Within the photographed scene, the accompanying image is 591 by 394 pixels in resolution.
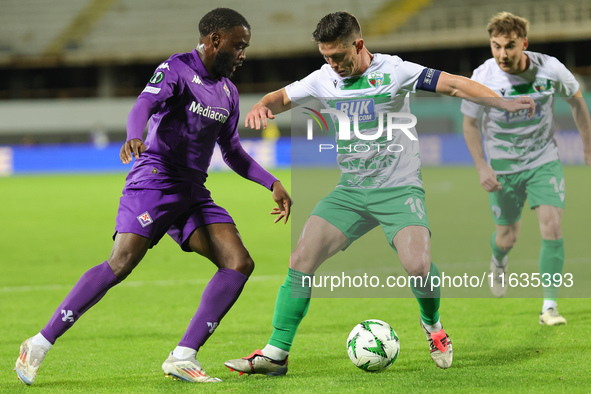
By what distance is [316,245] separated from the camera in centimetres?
462

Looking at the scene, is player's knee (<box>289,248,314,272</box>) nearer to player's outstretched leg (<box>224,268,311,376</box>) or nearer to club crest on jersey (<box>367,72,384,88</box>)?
player's outstretched leg (<box>224,268,311,376</box>)

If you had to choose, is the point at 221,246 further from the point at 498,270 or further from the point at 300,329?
the point at 498,270

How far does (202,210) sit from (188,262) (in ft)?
18.1

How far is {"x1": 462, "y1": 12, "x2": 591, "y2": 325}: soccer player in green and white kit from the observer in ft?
19.4

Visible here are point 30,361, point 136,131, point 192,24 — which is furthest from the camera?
point 192,24

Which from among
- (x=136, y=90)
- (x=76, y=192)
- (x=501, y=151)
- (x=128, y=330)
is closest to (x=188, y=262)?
(x=128, y=330)

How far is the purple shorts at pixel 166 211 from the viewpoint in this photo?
4414 millimetres

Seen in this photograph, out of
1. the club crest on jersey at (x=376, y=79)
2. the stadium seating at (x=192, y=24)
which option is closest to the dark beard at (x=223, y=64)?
the club crest on jersey at (x=376, y=79)

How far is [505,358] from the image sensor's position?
488 centimetres

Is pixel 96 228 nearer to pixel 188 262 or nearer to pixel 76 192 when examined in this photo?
pixel 188 262

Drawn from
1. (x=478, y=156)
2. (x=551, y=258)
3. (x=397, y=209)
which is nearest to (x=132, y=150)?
(x=397, y=209)

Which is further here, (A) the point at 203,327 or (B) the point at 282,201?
(B) the point at 282,201

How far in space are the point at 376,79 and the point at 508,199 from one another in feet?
7.39

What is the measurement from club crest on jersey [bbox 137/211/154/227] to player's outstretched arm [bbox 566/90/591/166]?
132 inches
